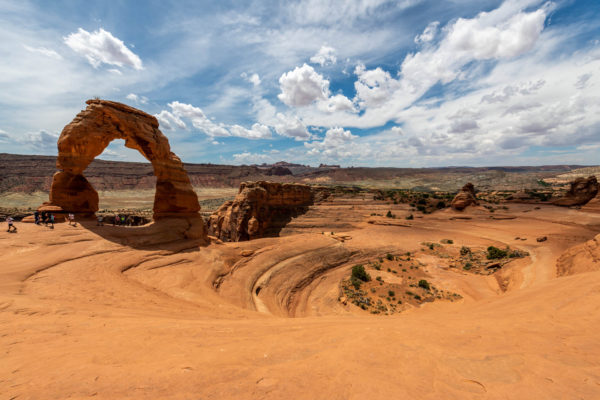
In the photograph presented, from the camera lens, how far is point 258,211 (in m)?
36.0

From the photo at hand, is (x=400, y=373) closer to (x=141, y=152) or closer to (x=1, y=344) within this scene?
(x=1, y=344)

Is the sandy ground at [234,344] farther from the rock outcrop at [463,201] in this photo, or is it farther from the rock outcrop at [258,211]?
the rock outcrop at [463,201]

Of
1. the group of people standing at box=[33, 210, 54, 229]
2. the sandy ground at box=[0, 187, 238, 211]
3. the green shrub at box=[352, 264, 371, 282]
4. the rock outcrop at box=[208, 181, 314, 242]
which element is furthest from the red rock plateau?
the sandy ground at box=[0, 187, 238, 211]

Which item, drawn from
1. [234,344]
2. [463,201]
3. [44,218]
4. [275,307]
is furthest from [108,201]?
[463,201]

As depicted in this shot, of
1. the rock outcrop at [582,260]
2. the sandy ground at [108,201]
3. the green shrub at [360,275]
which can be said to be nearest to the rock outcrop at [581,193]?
the rock outcrop at [582,260]

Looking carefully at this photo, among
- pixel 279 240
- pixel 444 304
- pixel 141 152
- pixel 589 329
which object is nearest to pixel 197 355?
pixel 589 329

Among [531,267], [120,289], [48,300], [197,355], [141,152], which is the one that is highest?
[141,152]

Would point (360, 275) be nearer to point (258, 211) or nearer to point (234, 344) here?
point (234, 344)

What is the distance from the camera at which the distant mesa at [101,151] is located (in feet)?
54.1

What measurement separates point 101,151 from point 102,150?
0.36 feet

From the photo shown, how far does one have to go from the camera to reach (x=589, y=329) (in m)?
4.48

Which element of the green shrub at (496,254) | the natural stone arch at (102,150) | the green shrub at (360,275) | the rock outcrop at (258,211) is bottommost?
the green shrub at (360,275)

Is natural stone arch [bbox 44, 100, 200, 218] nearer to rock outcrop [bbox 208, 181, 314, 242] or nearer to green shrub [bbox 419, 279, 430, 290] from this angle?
rock outcrop [bbox 208, 181, 314, 242]

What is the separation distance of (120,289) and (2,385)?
7.37 meters
